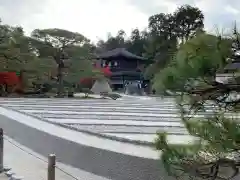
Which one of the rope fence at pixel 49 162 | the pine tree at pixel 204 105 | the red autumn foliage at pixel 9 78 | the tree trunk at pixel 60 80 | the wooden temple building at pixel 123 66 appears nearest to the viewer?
the pine tree at pixel 204 105

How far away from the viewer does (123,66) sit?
35875 mm

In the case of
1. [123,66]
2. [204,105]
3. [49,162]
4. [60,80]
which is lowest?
[49,162]

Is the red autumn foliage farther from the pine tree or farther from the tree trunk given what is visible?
the pine tree

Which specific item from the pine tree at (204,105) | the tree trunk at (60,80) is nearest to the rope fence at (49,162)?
the pine tree at (204,105)

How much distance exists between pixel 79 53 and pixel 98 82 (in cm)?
601

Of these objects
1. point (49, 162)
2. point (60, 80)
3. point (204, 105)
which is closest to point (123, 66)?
point (60, 80)

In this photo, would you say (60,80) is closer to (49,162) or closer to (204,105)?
(49,162)

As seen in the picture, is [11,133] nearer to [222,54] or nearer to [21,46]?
[222,54]

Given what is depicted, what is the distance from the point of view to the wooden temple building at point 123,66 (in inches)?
1375

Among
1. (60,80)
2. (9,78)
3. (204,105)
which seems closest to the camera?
(204,105)

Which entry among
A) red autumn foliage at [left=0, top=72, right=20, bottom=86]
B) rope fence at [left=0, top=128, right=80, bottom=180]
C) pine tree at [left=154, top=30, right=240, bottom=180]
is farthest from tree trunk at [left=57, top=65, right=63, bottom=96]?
pine tree at [left=154, top=30, right=240, bottom=180]

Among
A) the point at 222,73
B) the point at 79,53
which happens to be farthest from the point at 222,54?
the point at 79,53

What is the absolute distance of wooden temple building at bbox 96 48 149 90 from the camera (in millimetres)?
34938

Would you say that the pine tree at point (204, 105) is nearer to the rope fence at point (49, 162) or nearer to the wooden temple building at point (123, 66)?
the rope fence at point (49, 162)
